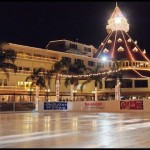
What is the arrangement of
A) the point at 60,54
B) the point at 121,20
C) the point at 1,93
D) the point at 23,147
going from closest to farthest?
1. the point at 23,147
2. the point at 1,93
3. the point at 60,54
4. the point at 121,20

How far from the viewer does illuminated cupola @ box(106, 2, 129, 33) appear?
11169cm

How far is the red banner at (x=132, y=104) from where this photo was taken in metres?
42.8

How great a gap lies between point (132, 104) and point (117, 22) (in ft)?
235

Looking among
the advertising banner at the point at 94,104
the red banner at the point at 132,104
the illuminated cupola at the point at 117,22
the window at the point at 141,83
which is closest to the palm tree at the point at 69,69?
the advertising banner at the point at 94,104

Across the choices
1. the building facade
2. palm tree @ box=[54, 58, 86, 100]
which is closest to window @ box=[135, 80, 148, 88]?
the building facade

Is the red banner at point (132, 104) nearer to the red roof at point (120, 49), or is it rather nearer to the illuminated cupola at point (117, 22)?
the red roof at point (120, 49)

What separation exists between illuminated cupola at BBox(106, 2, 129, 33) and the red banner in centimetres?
6997

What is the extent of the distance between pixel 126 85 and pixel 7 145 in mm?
73159

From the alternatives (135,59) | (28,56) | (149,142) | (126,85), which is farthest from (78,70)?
(149,142)

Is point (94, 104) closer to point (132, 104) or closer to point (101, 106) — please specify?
point (101, 106)

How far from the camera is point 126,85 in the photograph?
8350cm

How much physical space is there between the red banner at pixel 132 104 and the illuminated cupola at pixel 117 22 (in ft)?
230

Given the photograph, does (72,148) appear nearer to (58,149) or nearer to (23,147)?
(58,149)

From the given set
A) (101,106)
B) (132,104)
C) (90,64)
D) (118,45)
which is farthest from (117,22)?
(132,104)
